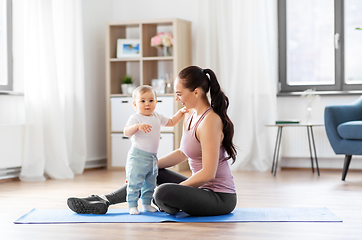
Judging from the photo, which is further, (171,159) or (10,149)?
(10,149)

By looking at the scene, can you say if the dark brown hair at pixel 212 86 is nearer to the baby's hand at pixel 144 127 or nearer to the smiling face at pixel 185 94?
the smiling face at pixel 185 94

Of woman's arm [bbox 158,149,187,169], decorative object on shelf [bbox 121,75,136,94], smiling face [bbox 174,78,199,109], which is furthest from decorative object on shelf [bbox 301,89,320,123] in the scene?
smiling face [bbox 174,78,199,109]

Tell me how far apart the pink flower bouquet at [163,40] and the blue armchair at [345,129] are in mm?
1762

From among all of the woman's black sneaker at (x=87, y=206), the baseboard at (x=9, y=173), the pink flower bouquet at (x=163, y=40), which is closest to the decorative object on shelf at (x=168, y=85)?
the pink flower bouquet at (x=163, y=40)

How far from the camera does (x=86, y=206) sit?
2.54m

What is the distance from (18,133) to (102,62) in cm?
153

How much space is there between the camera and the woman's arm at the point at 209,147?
2.26m

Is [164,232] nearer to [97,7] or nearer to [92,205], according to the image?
[92,205]

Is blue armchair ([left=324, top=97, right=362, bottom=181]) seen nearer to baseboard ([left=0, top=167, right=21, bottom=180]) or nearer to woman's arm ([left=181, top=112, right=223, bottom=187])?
woman's arm ([left=181, top=112, right=223, bottom=187])

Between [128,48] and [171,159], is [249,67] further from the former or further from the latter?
[171,159]

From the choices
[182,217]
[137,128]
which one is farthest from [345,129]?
[137,128]

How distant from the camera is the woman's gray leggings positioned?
2307mm

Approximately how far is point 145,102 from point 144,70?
2.61 meters

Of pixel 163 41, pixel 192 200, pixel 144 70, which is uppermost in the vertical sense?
pixel 163 41
